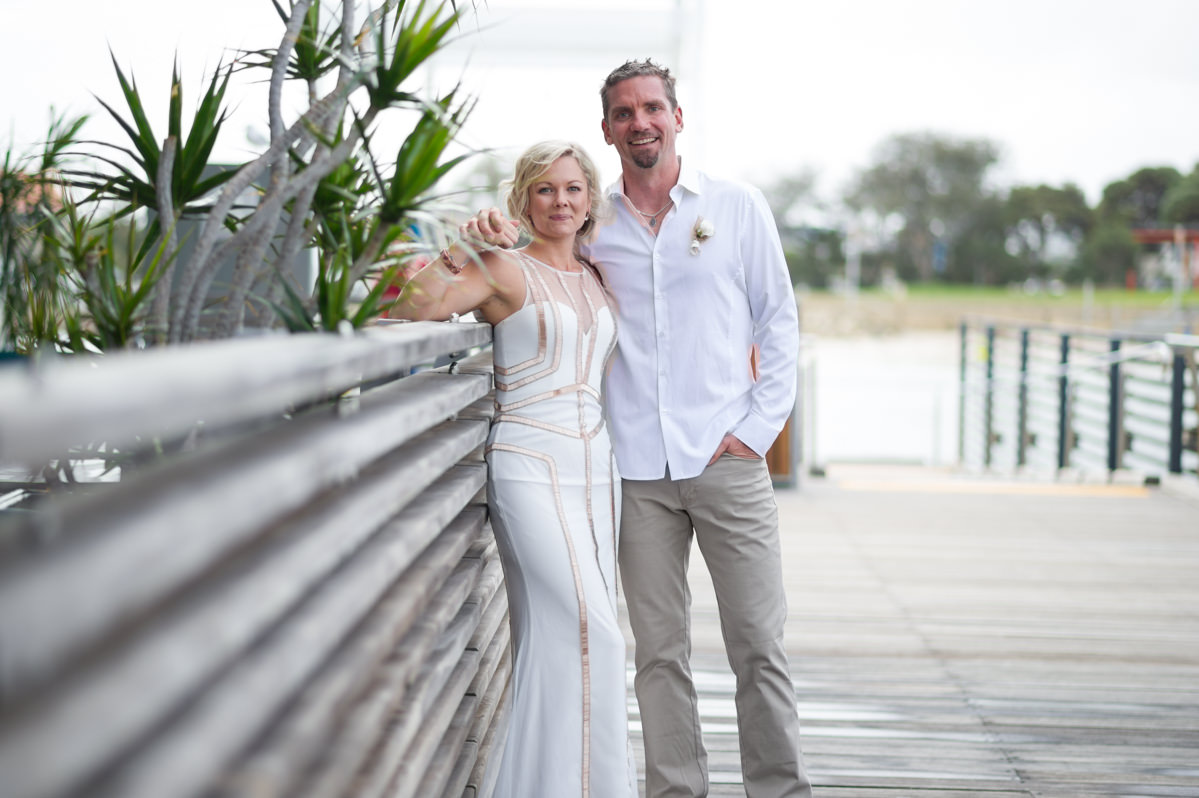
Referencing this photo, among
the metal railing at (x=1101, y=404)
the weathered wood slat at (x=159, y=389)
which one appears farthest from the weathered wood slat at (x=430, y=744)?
the metal railing at (x=1101, y=404)

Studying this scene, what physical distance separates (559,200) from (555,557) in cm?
76

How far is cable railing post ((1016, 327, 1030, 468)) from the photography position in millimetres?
10992

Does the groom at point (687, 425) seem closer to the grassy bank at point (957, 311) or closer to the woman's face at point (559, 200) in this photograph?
the woman's face at point (559, 200)

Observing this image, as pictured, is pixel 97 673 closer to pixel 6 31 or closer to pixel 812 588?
pixel 812 588

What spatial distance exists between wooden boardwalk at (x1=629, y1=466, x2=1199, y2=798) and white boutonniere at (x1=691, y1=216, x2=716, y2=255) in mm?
1336

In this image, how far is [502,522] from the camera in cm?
223

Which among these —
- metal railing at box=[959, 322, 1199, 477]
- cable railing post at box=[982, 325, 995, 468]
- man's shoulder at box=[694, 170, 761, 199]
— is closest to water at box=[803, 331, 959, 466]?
cable railing post at box=[982, 325, 995, 468]

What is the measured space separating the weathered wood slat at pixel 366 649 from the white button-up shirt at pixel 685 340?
67 centimetres

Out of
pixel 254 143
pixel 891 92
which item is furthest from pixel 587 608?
pixel 891 92

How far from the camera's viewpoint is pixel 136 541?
691mm

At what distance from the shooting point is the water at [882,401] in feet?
31.8

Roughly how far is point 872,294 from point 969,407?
143ft

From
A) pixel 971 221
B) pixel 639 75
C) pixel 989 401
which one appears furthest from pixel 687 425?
pixel 971 221

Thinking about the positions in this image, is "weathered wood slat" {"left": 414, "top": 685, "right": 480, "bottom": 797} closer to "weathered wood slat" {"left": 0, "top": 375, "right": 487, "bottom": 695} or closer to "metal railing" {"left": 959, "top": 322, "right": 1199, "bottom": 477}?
"weathered wood slat" {"left": 0, "top": 375, "right": 487, "bottom": 695}
